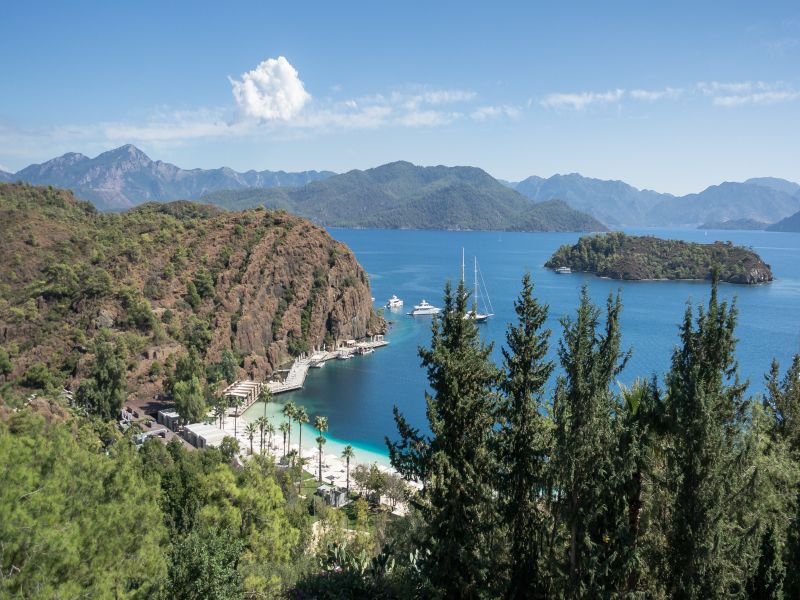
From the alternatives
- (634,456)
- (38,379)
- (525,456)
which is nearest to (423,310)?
(38,379)

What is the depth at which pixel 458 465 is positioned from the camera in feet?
45.0

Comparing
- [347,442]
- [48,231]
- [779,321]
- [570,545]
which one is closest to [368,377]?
[347,442]

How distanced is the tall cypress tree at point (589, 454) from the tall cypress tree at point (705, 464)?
120cm

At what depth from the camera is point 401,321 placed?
105875 mm

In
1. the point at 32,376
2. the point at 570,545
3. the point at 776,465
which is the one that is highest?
the point at 776,465

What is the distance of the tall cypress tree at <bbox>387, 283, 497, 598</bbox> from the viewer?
1348 centimetres

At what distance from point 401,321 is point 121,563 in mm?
92017

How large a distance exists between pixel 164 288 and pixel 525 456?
68769mm

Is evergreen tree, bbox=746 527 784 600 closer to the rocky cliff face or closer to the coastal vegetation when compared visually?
the coastal vegetation

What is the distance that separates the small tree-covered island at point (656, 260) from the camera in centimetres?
14388

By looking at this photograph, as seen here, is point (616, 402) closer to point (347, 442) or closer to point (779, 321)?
point (347, 442)

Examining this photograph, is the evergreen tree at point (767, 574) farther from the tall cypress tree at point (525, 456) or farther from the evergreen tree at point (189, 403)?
the evergreen tree at point (189, 403)

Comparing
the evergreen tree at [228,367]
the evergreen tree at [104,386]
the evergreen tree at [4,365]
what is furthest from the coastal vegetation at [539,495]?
the evergreen tree at [228,367]

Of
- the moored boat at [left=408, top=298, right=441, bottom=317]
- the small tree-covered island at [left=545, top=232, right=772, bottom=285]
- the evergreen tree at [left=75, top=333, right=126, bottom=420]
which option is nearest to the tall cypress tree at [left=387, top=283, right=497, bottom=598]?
the evergreen tree at [left=75, top=333, right=126, bottom=420]
